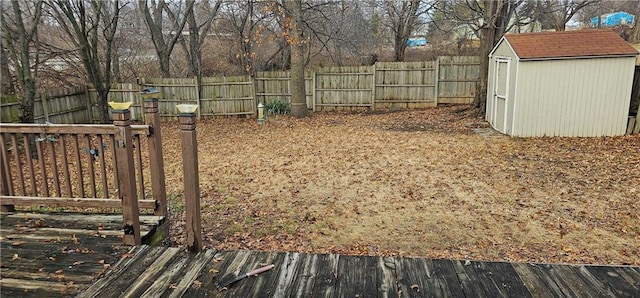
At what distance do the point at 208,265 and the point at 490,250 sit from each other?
2.52 m

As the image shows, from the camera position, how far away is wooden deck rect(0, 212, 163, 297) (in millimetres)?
2707

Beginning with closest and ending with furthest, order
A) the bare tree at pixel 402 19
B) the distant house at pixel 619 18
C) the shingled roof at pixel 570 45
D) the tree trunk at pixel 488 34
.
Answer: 1. the shingled roof at pixel 570 45
2. the tree trunk at pixel 488 34
3. the bare tree at pixel 402 19
4. the distant house at pixel 619 18

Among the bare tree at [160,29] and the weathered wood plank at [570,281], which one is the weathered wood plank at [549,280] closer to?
the weathered wood plank at [570,281]

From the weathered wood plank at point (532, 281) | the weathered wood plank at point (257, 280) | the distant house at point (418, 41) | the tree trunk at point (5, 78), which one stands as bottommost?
the weathered wood plank at point (532, 281)

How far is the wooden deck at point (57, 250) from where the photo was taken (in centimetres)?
271

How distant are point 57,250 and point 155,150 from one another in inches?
41.2

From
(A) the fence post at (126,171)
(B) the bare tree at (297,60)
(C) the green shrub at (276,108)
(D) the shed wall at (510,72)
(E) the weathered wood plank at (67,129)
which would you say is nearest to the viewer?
(A) the fence post at (126,171)

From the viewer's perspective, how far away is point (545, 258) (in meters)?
3.59

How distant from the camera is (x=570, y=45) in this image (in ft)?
26.3

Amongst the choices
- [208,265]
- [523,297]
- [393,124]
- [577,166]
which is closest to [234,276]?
[208,265]

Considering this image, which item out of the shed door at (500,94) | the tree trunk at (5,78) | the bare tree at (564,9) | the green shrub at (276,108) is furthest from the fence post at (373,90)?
the tree trunk at (5,78)

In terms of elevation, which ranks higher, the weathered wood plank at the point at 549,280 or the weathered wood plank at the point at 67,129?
the weathered wood plank at the point at 67,129

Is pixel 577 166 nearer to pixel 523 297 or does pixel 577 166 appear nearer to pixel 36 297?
pixel 523 297

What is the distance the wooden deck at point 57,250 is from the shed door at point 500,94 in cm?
768
